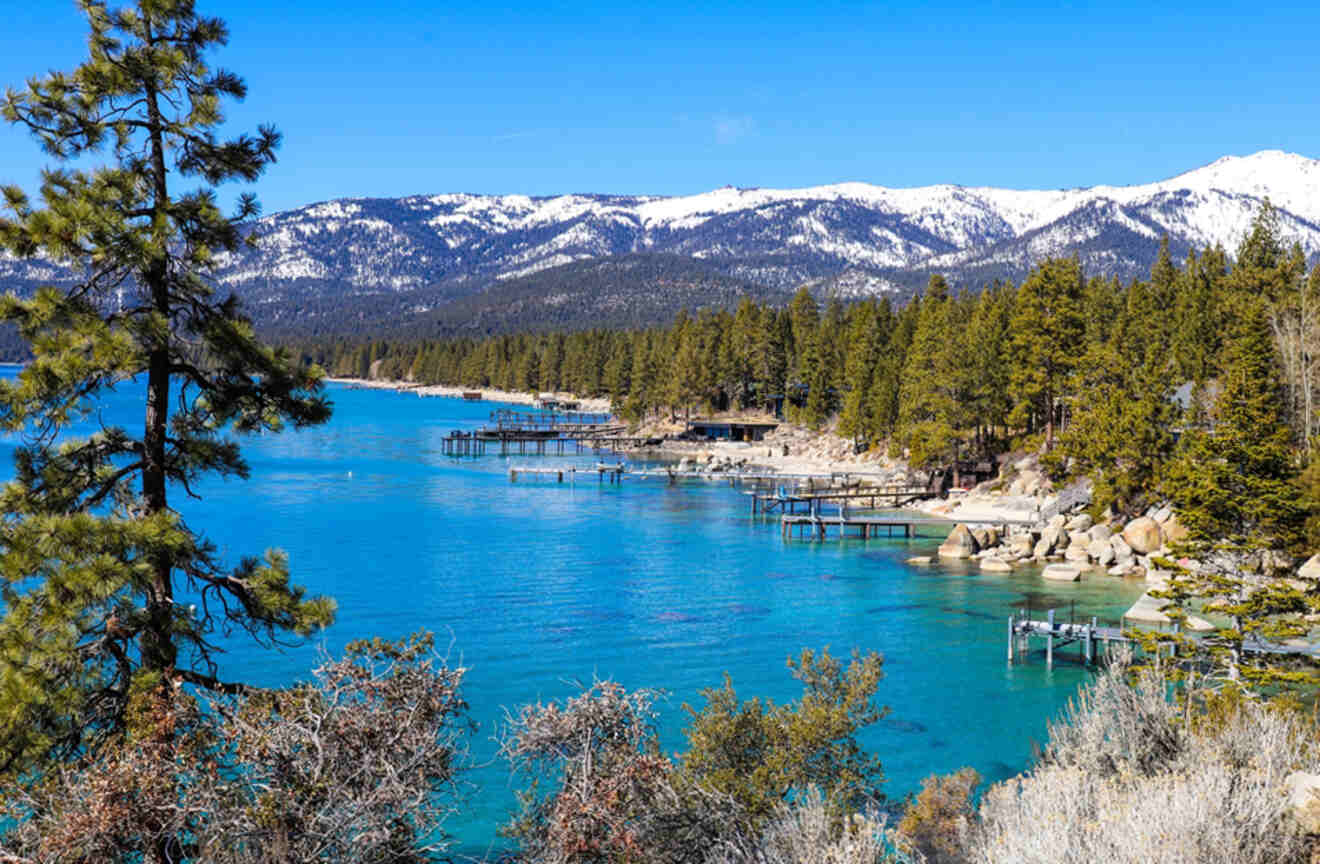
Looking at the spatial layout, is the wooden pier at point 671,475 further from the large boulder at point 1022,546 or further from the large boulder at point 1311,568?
the large boulder at point 1311,568

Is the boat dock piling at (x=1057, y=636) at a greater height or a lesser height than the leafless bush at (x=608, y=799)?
lesser

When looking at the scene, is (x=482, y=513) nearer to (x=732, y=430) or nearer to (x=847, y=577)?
(x=847, y=577)

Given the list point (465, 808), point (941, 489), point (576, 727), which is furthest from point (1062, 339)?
point (576, 727)

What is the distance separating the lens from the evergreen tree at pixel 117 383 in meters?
12.4

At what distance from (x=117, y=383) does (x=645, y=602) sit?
3638cm

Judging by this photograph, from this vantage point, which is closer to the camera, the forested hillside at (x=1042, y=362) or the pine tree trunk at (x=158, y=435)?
the pine tree trunk at (x=158, y=435)

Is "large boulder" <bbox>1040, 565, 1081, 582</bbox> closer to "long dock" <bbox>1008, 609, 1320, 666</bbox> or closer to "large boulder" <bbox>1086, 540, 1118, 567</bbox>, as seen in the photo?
"large boulder" <bbox>1086, 540, 1118, 567</bbox>

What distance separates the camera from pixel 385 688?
13.0m

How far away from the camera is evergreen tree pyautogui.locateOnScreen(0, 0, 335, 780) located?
488 inches

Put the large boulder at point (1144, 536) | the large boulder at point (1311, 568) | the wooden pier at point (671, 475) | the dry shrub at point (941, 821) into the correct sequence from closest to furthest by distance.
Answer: the dry shrub at point (941, 821) < the large boulder at point (1311, 568) < the large boulder at point (1144, 536) < the wooden pier at point (671, 475)

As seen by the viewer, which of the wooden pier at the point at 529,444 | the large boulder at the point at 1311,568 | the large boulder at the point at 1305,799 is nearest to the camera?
the large boulder at the point at 1305,799

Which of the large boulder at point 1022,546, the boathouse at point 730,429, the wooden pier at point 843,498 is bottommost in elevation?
the large boulder at point 1022,546

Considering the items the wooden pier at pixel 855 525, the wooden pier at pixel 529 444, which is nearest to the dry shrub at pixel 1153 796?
the wooden pier at pixel 855 525

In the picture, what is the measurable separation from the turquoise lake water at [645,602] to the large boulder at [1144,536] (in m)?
4.10
